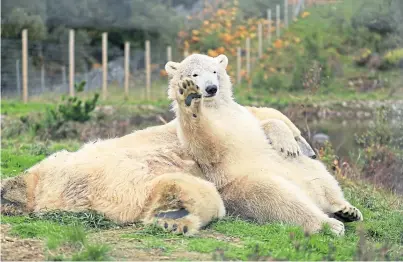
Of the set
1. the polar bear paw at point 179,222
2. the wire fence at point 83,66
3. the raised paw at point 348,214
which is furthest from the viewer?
the wire fence at point 83,66

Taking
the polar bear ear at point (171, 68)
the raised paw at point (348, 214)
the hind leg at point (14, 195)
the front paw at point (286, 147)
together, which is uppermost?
the polar bear ear at point (171, 68)

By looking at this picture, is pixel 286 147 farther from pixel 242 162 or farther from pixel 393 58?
pixel 393 58

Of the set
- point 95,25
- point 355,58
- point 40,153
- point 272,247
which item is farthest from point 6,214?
point 355,58

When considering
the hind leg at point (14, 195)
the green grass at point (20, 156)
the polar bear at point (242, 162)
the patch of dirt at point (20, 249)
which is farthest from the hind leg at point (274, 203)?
the green grass at point (20, 156)

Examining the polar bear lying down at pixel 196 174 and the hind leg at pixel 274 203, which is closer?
the polar bear lying down at pixel 196 174

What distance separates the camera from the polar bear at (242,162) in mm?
5965

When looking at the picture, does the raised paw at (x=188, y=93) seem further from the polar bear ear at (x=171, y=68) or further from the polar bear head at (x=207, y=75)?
the polar bear ear at (x=171, y=68)

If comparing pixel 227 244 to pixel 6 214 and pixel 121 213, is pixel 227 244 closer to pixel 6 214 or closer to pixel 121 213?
pixel 121 213

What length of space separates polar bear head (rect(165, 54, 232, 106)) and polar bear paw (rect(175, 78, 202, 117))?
2.13 ft

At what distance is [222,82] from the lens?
695 cm

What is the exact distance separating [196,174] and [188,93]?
Answer: 927 mm

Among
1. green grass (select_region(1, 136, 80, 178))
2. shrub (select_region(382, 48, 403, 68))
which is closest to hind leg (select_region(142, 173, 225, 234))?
green grass (select_region(1, 136, 80, 178))

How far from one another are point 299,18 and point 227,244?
2889 cm

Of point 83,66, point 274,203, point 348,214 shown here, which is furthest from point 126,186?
point 83,66
